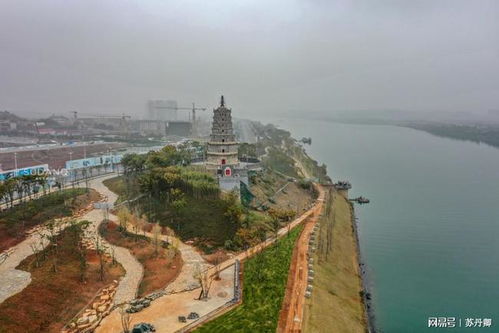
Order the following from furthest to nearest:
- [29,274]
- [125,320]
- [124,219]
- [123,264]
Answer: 1. [124,219]
2. [123,264]
3. [29,274]
4. [125,320]

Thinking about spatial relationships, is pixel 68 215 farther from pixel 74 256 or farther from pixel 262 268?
pixel 262 268

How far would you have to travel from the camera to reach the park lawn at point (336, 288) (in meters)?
33.4

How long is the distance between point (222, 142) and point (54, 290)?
130 feet

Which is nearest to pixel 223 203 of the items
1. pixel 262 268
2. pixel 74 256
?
pixel 262 268

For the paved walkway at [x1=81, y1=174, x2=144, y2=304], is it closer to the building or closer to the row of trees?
the row of trees

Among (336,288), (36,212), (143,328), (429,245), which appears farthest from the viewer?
(429,245)

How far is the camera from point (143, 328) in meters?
27.2

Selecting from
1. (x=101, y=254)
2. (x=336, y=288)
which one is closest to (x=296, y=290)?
(x=336, y=288)

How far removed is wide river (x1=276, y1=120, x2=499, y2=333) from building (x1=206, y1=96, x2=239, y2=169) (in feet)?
89.0

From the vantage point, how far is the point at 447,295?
49.0 meters

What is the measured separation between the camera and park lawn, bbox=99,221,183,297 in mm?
36469

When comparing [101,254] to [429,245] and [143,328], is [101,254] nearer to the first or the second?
[143,328]

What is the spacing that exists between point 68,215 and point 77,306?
24.1 m

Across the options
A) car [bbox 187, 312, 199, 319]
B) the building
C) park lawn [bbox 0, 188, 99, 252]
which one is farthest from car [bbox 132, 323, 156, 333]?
the building
